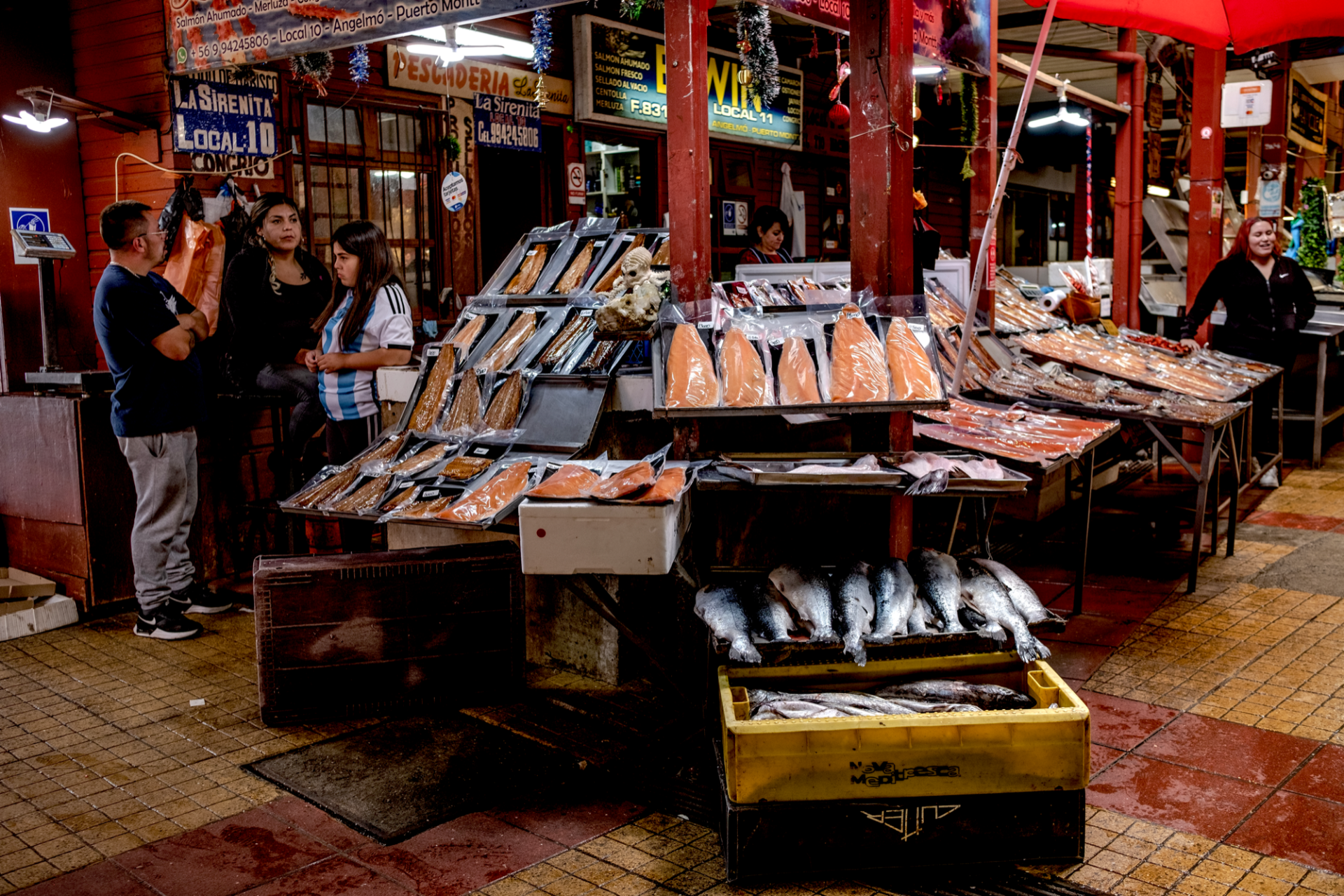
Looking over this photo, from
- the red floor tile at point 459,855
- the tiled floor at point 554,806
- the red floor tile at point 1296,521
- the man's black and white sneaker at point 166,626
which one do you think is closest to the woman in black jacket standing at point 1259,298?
the red floor tile at point 1296,521

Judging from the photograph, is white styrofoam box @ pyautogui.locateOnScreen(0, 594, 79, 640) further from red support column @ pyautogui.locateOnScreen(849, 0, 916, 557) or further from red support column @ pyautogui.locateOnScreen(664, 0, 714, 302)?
red support column @ pyautogui.locateOnScreen(849, 0, 916, 557)

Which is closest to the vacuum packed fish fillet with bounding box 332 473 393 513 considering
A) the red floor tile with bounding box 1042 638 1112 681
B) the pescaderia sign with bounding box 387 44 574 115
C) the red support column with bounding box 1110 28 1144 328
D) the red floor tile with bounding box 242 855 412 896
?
the red floor tile with bounding box 242 855 412 896

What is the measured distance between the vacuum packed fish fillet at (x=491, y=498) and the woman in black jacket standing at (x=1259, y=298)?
700 cm

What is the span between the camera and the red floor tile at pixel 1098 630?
5.73m

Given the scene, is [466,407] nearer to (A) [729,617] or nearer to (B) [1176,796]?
(A) [729,617]

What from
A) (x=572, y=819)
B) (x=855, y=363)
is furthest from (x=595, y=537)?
(x=855, y=363)

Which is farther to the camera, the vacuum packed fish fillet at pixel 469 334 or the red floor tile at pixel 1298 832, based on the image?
the vacuum packed fish fillet at pixel 469 334

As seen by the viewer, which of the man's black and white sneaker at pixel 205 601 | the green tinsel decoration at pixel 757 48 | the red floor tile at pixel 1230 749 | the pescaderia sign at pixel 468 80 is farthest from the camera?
the pescaderia sign at pixel 468 80

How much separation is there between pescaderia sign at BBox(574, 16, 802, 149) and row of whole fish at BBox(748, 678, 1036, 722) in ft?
22.6

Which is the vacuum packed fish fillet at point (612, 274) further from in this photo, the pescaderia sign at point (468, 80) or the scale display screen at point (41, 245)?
the pescaderia sign at point (468, 80)

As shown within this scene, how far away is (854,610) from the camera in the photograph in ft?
12.4

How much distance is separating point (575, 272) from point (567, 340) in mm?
728

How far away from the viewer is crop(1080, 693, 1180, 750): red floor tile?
14.7 ft

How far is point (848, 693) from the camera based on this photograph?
376 cm
